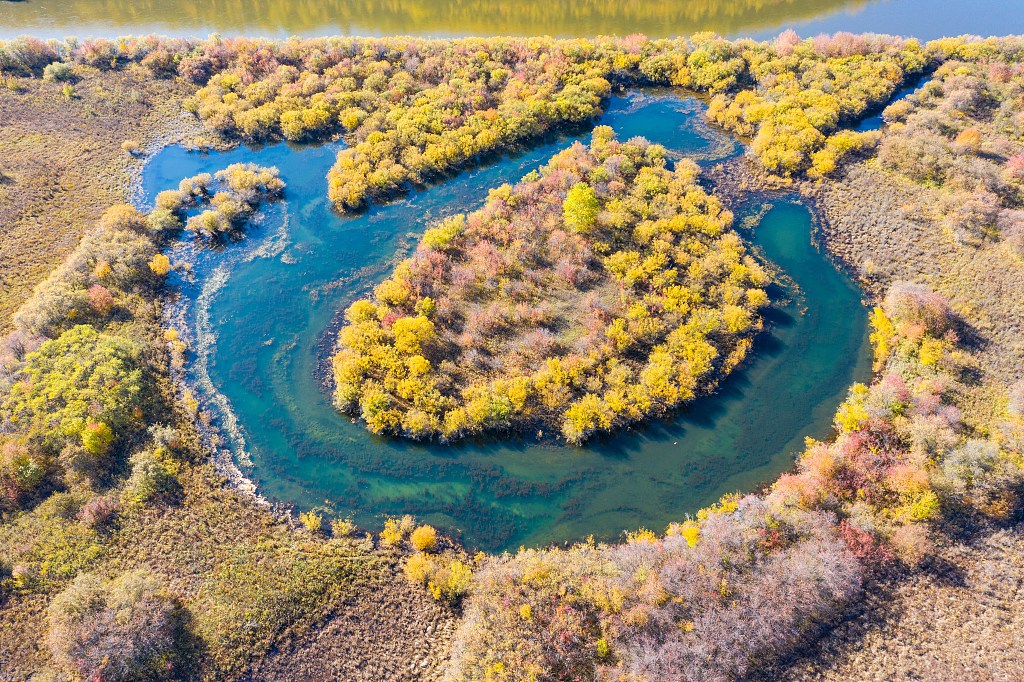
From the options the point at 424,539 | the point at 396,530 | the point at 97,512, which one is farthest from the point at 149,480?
the point at 424,539

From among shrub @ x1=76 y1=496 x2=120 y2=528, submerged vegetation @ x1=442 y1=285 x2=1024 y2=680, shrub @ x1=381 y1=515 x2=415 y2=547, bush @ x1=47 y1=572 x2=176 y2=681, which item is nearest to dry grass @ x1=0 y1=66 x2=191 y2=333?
shrub @ x1=76 y1=496 x2=120 y2=528

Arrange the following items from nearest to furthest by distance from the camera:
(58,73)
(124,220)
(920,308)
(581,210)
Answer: (920,308) < (581,210) < (124,220) < (58,73)

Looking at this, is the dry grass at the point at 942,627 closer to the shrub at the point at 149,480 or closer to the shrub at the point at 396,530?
the shrub at the point at 396,530

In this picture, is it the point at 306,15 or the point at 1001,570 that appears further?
the point at 306,15

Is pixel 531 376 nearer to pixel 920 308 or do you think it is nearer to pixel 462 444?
pixel 462 444

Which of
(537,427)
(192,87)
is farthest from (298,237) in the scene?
(192,87)

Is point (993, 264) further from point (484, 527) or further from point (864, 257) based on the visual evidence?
point (484, 527)
